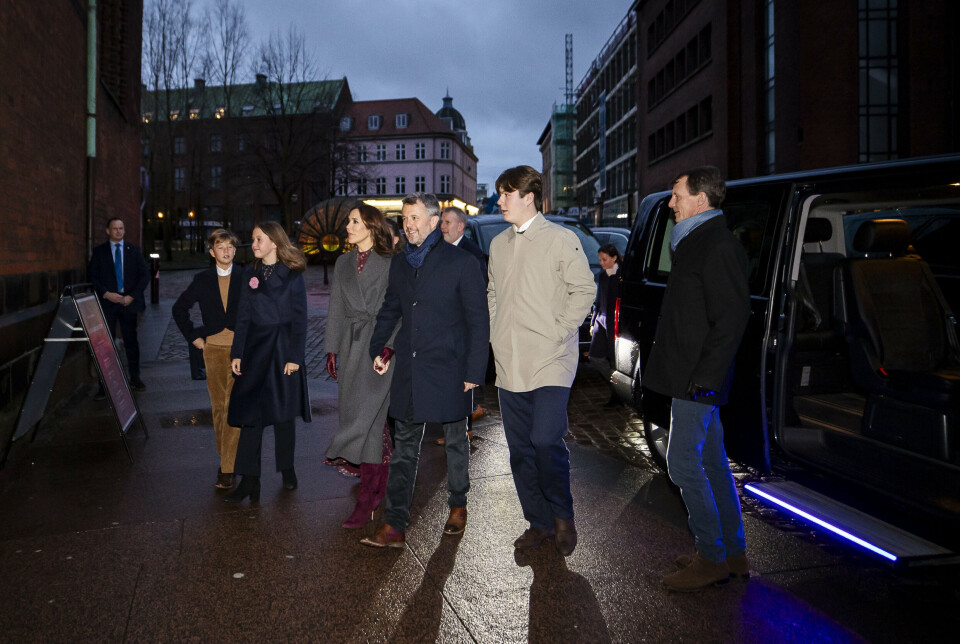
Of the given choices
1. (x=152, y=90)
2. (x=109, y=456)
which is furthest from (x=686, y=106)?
(x=109, y=456)

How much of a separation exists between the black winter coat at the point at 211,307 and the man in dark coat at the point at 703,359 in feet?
10.4

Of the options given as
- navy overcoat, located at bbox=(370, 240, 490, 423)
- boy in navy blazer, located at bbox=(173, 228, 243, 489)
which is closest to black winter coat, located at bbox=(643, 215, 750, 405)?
navy overcoat, located at bbox=(370, 240, 490, 423)

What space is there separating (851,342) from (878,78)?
81.4 feet

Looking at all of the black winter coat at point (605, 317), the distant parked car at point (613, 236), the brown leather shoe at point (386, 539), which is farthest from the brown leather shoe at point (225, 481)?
the distant parked car at point (613, 236)

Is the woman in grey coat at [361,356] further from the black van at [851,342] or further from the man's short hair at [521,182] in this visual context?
the black van at [851,342]

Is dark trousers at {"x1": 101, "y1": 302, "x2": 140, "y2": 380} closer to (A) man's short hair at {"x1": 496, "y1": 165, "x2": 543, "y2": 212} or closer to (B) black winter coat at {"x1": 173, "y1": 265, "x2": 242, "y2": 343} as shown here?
(B) black winter coat at {"x1": 173, "y1": 265, "x2": 242, "y2": 343}

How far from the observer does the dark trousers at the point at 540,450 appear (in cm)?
409

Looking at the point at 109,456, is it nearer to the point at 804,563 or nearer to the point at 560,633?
the point at 560,633

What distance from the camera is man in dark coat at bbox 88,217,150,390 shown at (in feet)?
29.1

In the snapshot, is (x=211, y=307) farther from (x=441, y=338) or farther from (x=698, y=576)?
(x=698, y=576)

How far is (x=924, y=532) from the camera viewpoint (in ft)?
10.6

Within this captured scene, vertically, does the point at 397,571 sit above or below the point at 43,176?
below

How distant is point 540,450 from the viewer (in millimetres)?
4109

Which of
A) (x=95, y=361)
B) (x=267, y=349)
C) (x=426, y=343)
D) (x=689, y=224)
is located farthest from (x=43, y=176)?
(x=689, y=224)
